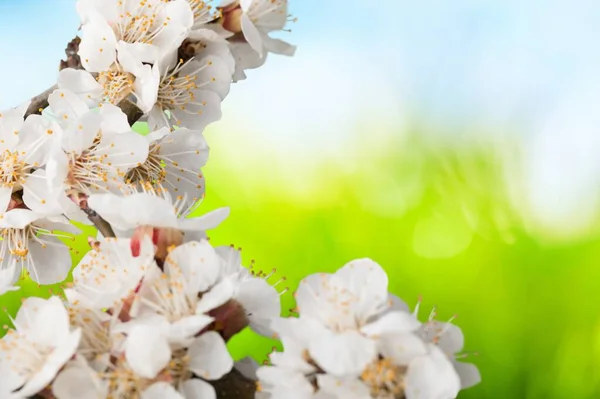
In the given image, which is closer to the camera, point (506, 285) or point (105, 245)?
point (105, 245)

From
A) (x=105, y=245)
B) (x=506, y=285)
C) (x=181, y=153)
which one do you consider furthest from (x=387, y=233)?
(x=105, y=245)

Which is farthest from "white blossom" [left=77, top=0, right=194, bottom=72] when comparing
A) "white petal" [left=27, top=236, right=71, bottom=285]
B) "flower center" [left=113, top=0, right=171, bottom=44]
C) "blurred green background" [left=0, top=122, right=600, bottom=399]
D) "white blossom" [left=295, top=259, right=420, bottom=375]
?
"blurred green background" [left=0, top=122, right=600, bottom=399]

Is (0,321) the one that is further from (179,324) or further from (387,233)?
(179,324)

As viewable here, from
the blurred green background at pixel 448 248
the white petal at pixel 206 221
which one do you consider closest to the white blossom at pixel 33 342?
the white petal at pixel 206 221

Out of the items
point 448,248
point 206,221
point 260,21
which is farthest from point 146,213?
point 448,248

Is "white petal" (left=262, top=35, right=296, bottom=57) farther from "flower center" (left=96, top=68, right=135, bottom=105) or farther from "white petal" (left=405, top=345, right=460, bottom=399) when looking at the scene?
"white petal" (left=405, top=345, right=460, bottom=399)

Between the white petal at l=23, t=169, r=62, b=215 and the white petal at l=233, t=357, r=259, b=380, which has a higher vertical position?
the white petal at l=23, t=169, r=62, b=215
